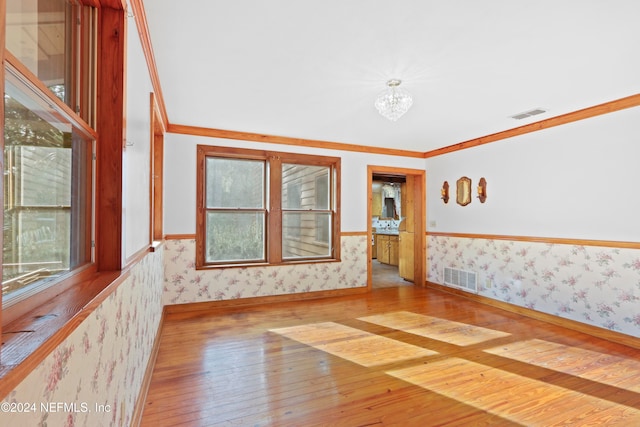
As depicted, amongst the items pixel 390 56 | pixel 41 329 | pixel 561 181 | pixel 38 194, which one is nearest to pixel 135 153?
pixel 38 194

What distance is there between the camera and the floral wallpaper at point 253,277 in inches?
155

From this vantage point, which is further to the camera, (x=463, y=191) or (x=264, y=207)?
(x=463, y=191)

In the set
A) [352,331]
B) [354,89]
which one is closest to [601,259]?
[352,331]

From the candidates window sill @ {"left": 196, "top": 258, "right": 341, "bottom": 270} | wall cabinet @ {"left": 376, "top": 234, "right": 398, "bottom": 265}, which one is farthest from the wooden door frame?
wall cabinet @ {"left": 376, "top": 234, "right": 398, "bottom": 265}

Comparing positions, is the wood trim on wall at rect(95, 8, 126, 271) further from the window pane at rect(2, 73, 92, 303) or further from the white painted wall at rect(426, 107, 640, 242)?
the white painted wall at rect(426, 107, 640, 242)

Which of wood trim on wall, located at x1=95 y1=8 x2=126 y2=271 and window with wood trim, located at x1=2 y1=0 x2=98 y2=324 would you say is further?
wood trim on wall, located at x1=95 y1=8 x2=126 y2=271

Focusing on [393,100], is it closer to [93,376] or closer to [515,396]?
[515,396]

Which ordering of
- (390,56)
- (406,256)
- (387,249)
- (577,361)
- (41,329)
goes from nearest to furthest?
1. (41,329)
2. (390,56)
3. (577,361)
4. (406,256)
5. (387,249)

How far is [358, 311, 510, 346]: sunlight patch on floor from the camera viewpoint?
10.2 ft

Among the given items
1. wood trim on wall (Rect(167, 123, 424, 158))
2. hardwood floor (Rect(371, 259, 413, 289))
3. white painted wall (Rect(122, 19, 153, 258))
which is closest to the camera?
white painted wall (Rect(122, 19, 153, 258))

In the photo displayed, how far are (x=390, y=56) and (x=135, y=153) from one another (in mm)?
1848

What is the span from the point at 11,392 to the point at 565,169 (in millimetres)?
4576

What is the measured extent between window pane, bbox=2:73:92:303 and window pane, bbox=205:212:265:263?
119 inches

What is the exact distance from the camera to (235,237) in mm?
4352
